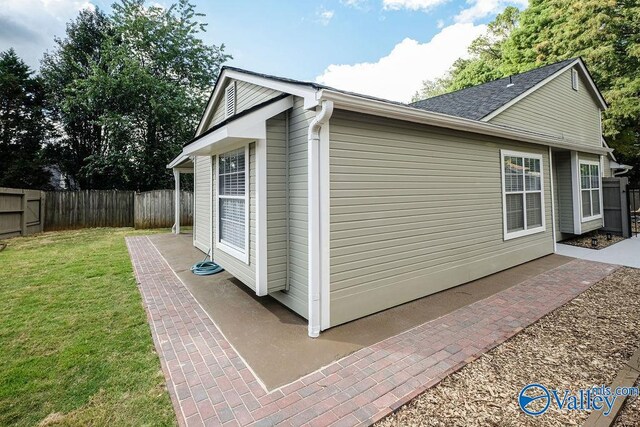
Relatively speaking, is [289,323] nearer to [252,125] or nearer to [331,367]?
[331,367]

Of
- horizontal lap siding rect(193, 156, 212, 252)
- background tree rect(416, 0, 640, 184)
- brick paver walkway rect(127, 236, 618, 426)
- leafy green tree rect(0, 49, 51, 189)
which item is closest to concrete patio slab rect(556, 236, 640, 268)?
brick paver walkway rect(127, 236, 618, 426)

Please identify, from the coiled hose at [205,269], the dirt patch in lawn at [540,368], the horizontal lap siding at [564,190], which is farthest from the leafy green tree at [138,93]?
the dirt patch in lawn at [540,368]

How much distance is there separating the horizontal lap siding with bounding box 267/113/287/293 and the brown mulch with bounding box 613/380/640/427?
139 inches

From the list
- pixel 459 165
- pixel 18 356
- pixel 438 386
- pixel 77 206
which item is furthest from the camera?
pixel 77 206

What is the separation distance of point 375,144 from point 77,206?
15005mm

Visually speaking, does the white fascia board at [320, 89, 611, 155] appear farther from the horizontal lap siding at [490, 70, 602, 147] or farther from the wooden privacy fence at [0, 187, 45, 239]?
the wooden privacy fence at [0, 187, 45, 239]

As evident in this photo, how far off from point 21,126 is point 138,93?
6.30 metres

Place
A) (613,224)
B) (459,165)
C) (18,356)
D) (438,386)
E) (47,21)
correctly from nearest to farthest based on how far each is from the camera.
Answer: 1. (438,386)
2. (18,356)
3. (459,165)
4. (613,224)
5. (47,21)

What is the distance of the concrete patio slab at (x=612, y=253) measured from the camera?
6793mm

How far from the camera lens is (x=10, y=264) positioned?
6.83m

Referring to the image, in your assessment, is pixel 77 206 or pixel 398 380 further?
pixel 77 206

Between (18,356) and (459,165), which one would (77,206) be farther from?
(459,165)

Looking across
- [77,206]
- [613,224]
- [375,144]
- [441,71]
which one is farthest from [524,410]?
[441,71]
